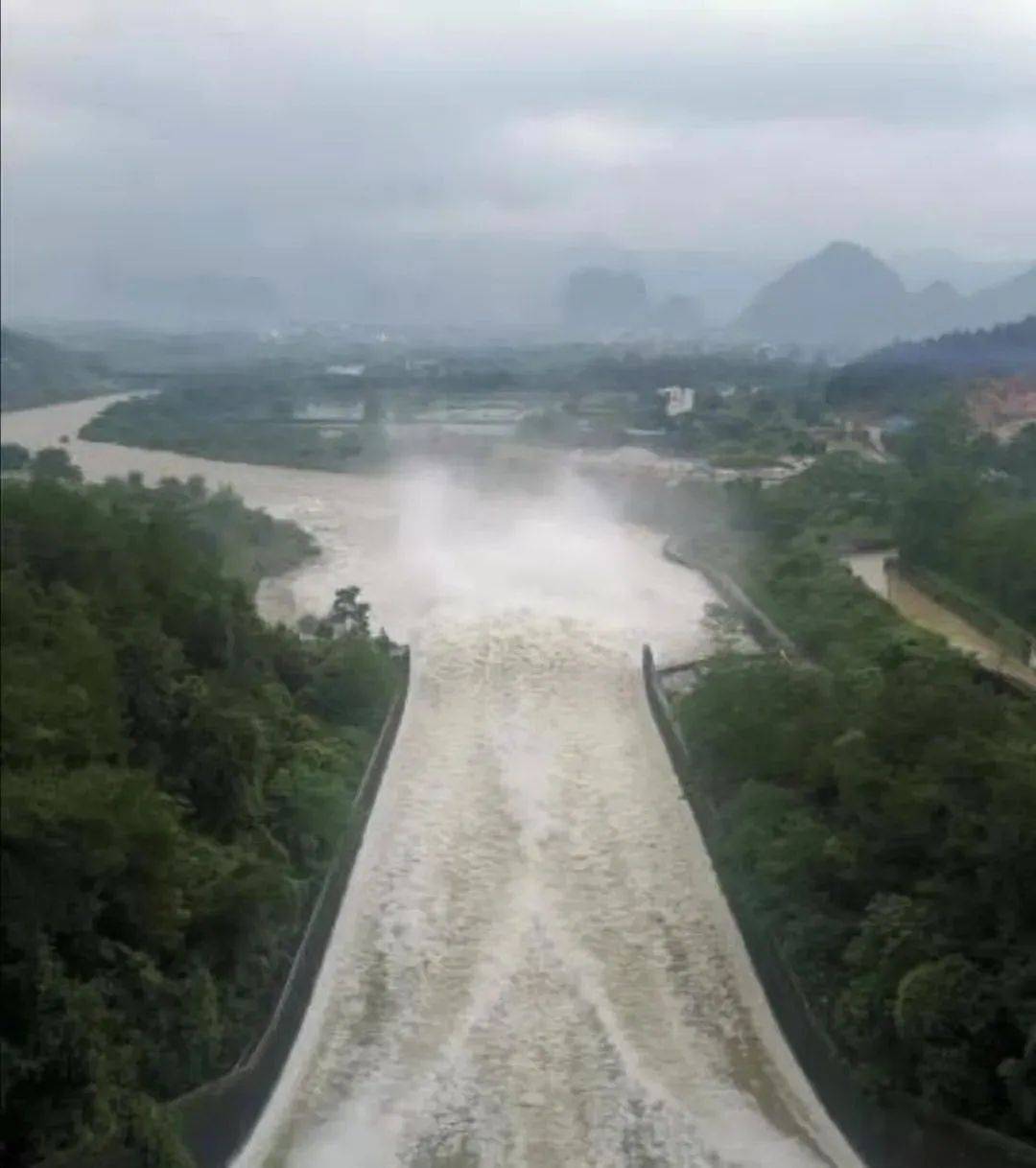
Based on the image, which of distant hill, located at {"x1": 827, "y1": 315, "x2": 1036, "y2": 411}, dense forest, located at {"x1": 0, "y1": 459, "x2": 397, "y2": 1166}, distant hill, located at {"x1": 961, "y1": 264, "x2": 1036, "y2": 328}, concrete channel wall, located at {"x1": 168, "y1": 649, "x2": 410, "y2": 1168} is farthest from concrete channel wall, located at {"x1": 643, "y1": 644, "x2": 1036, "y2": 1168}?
distant hill, located at {"x1": 827, "y1": 315, "x2": 1036, "y2": 411}

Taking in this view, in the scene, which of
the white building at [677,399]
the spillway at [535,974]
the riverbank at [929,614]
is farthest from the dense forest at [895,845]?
the white building at [677,399]

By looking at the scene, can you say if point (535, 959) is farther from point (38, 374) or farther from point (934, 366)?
point (38, 374)

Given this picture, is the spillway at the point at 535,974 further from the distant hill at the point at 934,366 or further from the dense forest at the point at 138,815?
the distant hill at the point at 934,366

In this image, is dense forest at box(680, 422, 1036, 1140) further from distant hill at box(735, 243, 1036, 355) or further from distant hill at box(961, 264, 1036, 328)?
distant hill at box(735, 243, 1036, 355)

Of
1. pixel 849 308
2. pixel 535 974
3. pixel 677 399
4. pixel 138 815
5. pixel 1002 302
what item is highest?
pixel 849 308

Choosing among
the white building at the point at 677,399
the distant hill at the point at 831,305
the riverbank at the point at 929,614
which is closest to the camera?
the riverbank at the point at 929,614

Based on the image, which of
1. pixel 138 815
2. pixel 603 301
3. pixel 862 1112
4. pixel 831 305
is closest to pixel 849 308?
pixel 831 305
